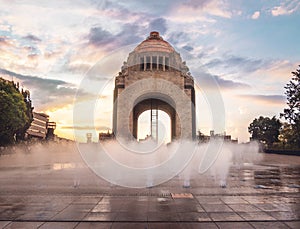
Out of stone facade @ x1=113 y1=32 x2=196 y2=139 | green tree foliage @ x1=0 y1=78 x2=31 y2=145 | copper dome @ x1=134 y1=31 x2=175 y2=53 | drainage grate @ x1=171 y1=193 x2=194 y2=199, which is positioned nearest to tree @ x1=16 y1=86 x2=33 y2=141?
green tree foliage @ x1=0 y1=78 x2=31 y2=145

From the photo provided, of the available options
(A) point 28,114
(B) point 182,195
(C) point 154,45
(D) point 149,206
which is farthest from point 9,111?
(D) point 149,206

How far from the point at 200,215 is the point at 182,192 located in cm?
308

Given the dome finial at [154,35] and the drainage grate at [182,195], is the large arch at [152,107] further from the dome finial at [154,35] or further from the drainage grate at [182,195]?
the drainage grate at [182,195]

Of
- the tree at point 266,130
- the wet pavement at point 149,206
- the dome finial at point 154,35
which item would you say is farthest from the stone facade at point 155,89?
the tree at point 266,130

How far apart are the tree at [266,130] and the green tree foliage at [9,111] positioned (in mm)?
52189

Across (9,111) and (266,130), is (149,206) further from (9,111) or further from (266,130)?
(266,130)

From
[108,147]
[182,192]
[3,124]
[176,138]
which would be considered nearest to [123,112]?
[108,147]

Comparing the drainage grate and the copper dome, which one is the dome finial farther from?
the drainage grate

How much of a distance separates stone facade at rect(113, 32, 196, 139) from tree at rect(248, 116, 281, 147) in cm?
3339

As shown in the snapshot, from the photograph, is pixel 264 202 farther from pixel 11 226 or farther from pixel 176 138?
pixel 176 138

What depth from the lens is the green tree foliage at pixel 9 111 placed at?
108 ft

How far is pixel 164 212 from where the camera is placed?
277 inches

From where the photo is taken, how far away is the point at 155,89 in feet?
117

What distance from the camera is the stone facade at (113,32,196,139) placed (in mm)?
35094
